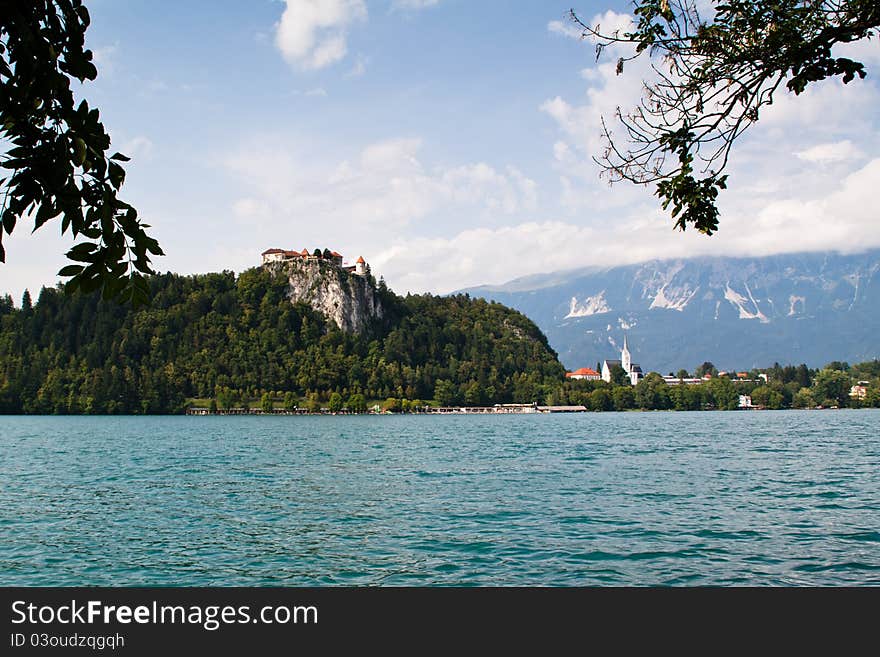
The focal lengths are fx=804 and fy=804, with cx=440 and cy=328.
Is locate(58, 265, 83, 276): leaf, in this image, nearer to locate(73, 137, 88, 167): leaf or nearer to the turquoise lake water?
locate(73, 137, 88, 167): leaf

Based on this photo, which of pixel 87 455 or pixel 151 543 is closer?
pixel 151 543

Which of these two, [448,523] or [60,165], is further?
[448,523]

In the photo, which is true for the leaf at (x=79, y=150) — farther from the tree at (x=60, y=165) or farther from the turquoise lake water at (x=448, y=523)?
the turquoise lake water at (x=448, y=523)

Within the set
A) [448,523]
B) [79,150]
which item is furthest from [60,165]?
[448,523]

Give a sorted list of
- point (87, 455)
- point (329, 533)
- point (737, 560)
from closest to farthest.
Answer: point (737, 560) → point (329, 533) → point (87, 455)

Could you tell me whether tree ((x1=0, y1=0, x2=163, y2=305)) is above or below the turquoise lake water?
above

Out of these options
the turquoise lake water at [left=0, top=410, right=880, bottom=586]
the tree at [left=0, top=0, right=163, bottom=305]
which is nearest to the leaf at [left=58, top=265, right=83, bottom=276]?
the tree at [left=0, top=0, right=163, bottom=305]

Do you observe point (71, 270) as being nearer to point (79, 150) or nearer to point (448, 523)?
point (79, 150)

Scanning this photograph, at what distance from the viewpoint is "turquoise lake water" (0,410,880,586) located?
19.5 metres

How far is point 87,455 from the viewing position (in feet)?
209

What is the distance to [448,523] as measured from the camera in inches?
1057
